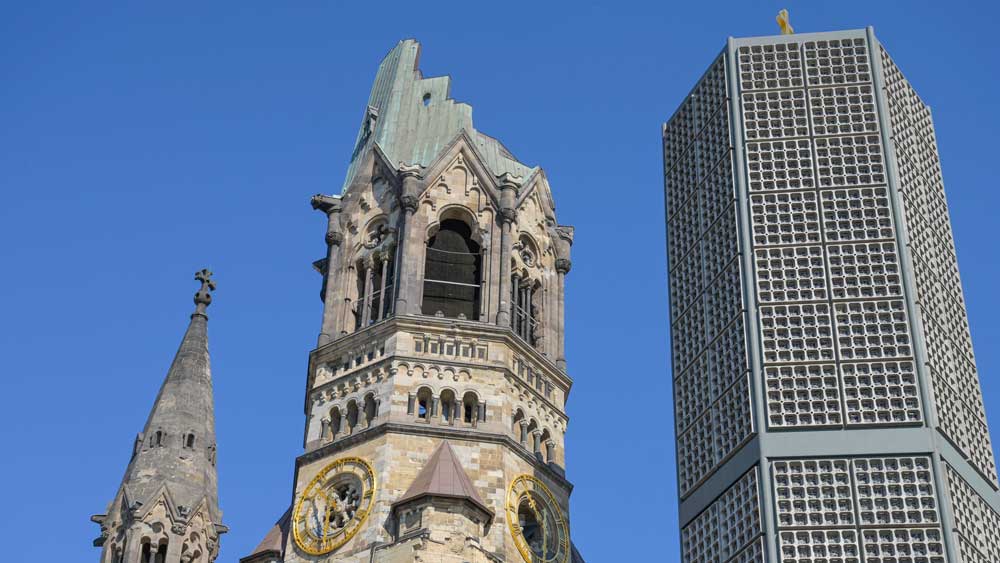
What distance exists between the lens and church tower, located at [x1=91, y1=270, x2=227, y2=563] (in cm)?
4606

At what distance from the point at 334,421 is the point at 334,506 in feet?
11.1

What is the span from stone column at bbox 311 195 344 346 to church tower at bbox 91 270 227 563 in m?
7.11

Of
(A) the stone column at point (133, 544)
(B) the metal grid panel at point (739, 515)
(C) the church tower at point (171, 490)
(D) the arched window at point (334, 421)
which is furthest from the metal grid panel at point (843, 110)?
(A) the stone column at point (133, 544)

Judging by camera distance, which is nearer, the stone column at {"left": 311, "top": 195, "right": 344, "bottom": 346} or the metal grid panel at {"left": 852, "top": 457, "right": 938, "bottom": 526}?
the metal grid panel at {"left": 852, "top": 457, "right": 938, "bottom": 526}

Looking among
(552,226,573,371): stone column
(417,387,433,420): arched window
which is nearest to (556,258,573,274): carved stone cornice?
(552,226,573,371): stone column

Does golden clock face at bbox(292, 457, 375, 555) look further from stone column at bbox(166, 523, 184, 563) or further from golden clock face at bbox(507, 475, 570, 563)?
stone column at bbox(166, 523, 184, 563)

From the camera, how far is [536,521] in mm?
52344

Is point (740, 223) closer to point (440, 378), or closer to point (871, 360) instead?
point (871, 360)

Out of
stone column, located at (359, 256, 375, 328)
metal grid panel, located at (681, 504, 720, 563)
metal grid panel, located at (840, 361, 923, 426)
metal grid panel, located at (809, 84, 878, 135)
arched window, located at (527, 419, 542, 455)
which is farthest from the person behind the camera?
stone column, located at (359, 256, 375, 328)

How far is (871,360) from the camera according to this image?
140 ft

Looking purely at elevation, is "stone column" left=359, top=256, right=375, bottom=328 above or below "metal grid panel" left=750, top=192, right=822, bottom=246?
above

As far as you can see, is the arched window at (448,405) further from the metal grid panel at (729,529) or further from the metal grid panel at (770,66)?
the metal grid panel at (770,66)

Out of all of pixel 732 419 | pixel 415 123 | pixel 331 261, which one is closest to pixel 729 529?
pixel 732 419

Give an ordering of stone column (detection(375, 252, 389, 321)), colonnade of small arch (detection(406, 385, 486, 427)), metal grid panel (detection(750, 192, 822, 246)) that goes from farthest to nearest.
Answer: stone column (detection(375, 252, 389, 321)) < colonnade of small arch (detection(406, 385, 486, 427)) < metal grid panel (detection(750, 192, 822, 246))
